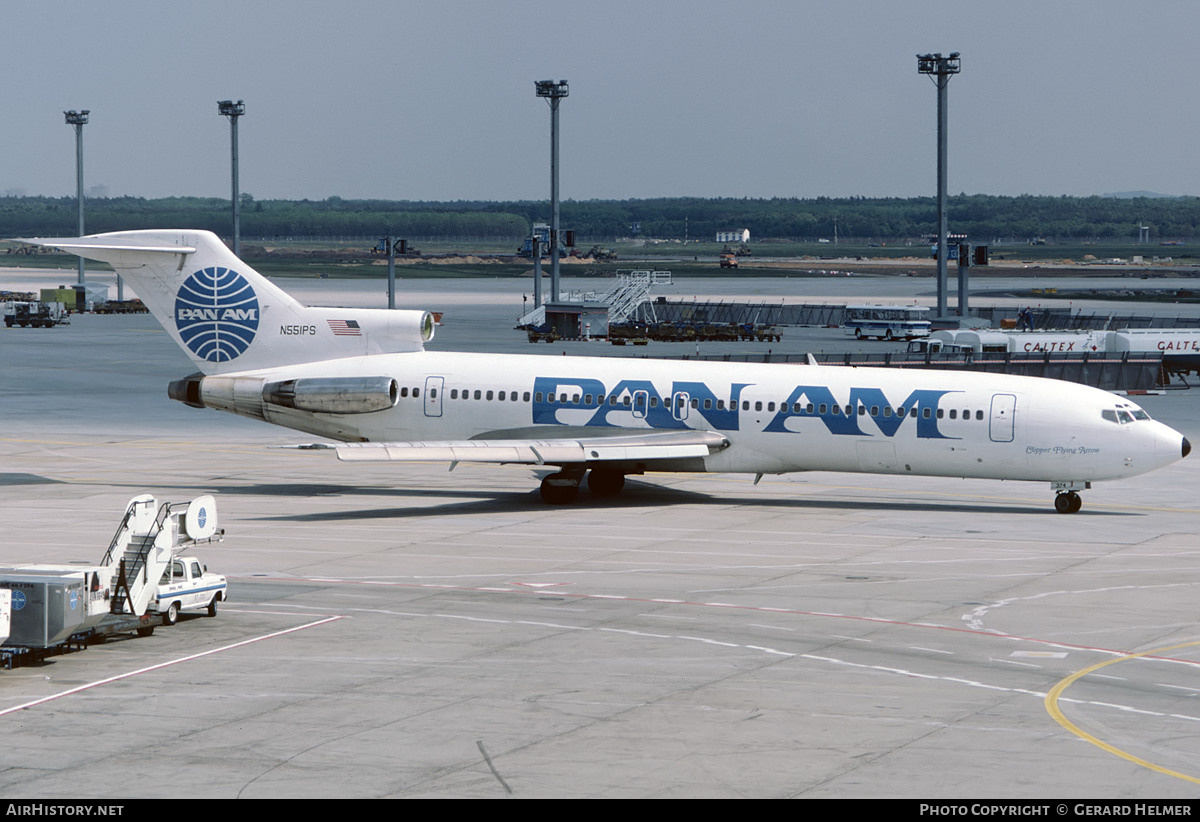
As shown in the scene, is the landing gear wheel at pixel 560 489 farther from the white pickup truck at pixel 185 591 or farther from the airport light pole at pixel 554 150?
the airport light pole at pixel 554 150

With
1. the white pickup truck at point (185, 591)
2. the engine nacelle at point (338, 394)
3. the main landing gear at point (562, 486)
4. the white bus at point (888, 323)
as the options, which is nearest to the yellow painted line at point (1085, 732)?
the white pickup truck at point (185, 591)

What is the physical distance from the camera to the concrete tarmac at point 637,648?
62.1ft

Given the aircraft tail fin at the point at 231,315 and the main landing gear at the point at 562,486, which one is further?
the aircraft tail fin at the point at 231,315

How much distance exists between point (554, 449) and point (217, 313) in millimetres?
11758

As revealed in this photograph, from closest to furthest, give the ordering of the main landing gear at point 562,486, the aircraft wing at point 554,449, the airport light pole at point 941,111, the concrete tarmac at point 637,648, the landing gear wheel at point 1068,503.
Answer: the concrete tarmac at point 637,648 → the aircraft wing at point 554,449 → the landing gear wheel at point 1068,503 → the main landing gear at point 562,486 → the airport light pole at point 941,111

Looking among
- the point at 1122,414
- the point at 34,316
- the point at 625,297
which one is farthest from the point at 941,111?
the point at 34,316

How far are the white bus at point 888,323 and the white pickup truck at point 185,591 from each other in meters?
85.0

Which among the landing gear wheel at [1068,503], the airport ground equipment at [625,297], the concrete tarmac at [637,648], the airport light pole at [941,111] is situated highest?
the airport light pole at [941,111]

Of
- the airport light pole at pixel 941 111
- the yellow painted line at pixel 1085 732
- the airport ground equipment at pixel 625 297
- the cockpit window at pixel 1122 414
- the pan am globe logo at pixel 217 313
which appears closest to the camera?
the yellow painted line at pixel 1085 732

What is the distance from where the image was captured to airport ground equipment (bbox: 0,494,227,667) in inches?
950

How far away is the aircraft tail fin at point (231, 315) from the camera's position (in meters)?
46.9

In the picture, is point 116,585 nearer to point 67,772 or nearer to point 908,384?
point 67,772

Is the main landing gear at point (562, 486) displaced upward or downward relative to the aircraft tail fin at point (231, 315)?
downward

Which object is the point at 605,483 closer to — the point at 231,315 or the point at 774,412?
the point at 774,412
